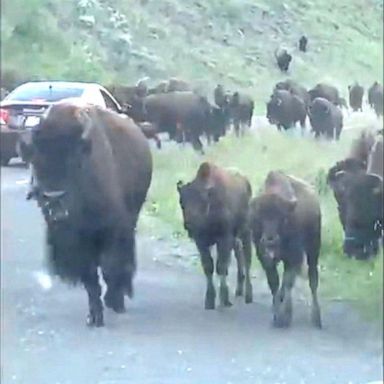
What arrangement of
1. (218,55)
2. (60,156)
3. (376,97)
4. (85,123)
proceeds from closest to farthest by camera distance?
(376,97) < (60,156) < (85,123) < (218,55)

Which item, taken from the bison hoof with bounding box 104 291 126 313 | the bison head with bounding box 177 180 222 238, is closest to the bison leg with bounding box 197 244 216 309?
the bison head with bounding box 177 180 222 238

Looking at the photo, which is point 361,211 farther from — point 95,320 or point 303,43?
point 95,320

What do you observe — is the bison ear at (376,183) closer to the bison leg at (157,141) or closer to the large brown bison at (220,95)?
the large brown bison at (220,95)

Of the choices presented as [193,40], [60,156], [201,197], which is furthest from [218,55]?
[60,156]

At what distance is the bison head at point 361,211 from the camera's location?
15.5ft

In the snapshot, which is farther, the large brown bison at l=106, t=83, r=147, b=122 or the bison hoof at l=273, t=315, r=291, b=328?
the bison hoof at l=273, t=315, r=291, b=328

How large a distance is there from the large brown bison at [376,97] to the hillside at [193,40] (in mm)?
183

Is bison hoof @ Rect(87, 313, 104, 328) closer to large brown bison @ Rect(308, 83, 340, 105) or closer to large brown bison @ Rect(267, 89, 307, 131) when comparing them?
large brown bison @ Rect(267, 89, 307, 131)

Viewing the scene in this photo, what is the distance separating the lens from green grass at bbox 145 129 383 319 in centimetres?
487

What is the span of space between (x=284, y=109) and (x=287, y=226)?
433 mm

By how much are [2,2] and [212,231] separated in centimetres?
122

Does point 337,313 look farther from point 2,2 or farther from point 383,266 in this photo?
point 2,2

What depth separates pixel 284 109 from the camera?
4.92m

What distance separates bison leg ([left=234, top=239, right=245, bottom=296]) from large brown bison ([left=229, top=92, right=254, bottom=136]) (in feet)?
1.39
